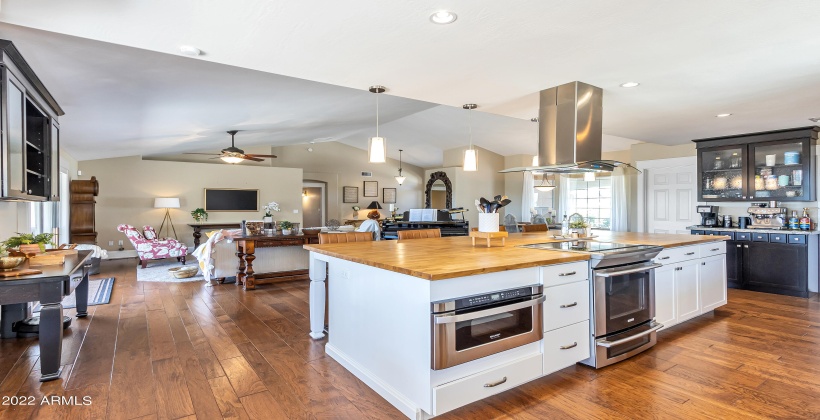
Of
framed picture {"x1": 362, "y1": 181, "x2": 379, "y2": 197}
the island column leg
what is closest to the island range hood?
the island column leg

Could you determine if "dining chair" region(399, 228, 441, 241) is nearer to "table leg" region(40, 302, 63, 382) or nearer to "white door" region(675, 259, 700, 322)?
"white door" region(675, 259, 700, 322)

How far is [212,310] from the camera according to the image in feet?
14.2

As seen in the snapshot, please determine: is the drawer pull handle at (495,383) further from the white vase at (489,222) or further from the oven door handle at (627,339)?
the white vase at (489,222)

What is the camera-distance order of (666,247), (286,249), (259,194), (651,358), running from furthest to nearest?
1. (259,194)
2. (286,249)
3. (666,247)
4. (651,358)

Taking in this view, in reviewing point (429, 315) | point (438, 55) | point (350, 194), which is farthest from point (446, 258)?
point (350, 194)

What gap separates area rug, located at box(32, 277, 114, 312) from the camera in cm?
458

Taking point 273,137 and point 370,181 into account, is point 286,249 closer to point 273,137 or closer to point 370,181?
point 273,137

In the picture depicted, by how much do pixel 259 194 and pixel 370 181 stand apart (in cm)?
380

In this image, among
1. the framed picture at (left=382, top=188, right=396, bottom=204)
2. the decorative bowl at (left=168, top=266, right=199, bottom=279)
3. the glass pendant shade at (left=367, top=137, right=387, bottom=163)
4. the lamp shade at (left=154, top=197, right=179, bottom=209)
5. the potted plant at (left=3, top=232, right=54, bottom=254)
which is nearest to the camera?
the potted plant at (left=3, top=232, right=54, bottom=254)

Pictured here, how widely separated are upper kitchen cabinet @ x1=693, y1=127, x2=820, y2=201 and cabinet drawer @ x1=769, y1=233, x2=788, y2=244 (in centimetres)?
49

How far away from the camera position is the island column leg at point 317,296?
3.25 meters

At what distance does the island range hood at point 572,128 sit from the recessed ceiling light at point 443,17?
5.23 ft

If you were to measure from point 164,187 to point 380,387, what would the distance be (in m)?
9.27

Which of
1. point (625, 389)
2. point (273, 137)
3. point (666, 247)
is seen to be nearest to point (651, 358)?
point (625, 389)
